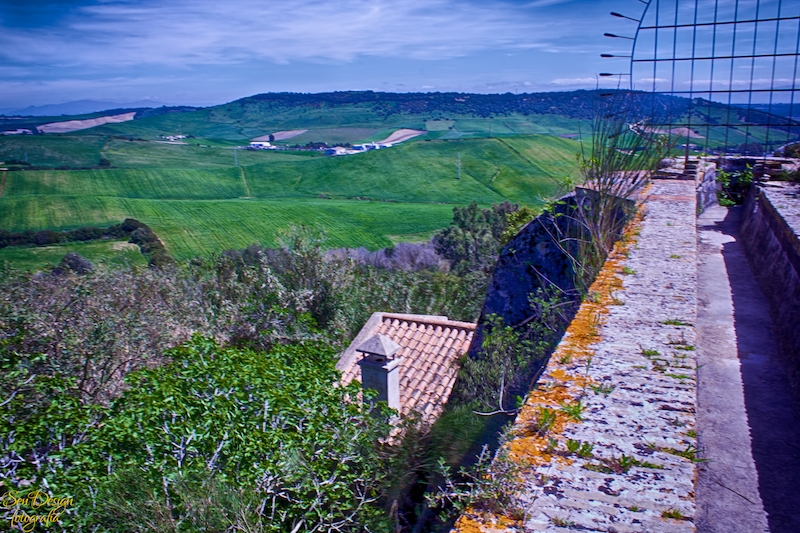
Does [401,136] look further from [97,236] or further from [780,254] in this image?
[780,254]

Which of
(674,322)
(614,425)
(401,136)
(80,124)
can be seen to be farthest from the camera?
(401,136)

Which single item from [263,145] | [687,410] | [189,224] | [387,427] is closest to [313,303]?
[387,427]

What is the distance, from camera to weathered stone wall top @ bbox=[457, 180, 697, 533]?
1.76 meters

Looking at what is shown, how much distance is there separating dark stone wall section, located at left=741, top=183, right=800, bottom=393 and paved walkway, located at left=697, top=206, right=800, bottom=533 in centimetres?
9

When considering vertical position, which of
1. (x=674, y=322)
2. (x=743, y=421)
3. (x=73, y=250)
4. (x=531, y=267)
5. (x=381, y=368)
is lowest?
(x=73, y=250)

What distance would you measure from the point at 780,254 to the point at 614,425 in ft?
11.6

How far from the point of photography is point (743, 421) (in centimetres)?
294

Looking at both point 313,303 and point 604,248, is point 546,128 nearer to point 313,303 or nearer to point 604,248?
point 313,303

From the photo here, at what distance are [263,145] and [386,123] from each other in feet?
102

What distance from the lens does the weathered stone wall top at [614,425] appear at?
1.76 m

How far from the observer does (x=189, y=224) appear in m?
42.8

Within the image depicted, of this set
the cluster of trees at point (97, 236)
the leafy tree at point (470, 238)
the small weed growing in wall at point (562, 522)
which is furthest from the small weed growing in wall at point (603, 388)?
the cluster of trees at point (97, 236)

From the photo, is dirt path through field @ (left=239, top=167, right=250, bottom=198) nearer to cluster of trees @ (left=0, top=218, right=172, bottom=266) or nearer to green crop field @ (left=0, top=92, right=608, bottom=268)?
green crop field @ (left=0, top=92, right=608, bottom=268)

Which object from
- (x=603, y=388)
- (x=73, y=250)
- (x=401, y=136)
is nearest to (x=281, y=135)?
(x=401, y=136)
